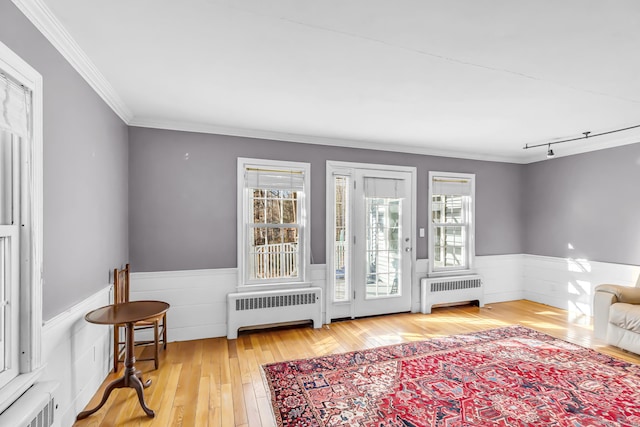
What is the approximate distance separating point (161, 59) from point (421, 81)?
193 centimetres

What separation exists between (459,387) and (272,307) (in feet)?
7.12

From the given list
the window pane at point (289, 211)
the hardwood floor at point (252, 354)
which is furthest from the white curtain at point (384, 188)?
the hardwood floor at point (252, 354)

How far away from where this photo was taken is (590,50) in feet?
6.65

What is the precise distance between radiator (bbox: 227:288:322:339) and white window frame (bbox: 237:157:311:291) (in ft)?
0.47

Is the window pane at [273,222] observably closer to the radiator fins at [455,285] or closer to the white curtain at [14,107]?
the radiator fins at [455,285]

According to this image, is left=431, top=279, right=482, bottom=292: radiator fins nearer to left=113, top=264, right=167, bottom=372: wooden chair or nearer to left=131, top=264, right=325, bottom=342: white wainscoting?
left=131, top=264, right=325, bottom=342: white wainscoting

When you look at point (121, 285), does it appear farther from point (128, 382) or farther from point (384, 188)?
point (384, 188)

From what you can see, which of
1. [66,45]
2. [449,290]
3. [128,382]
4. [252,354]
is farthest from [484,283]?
[66,45]

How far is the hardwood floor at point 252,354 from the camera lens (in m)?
2.26

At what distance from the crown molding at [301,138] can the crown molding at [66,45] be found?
0.65m

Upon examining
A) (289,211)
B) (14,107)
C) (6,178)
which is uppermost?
(14,107)

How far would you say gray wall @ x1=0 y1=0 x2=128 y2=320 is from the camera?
1.78m

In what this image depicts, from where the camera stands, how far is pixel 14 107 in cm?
153

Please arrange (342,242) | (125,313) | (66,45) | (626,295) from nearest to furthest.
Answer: (66,45) < (125,313) < (626,295) < (342,242)
